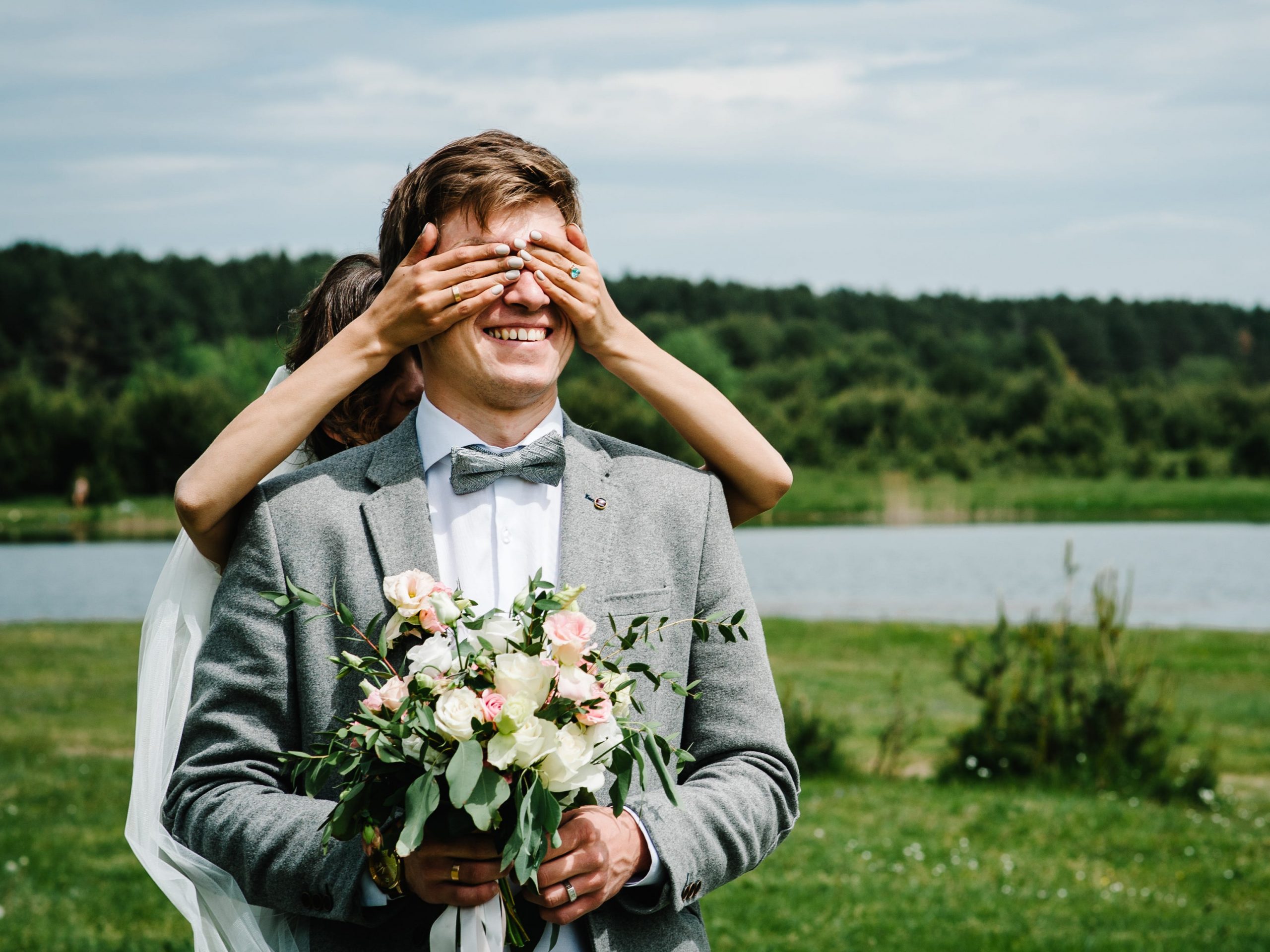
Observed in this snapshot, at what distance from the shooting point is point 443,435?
109 inches

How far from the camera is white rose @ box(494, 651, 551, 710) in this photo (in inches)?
81.6

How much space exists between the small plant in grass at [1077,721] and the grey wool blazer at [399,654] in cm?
747

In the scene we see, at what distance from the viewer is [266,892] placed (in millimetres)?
2455

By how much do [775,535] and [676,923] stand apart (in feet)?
121

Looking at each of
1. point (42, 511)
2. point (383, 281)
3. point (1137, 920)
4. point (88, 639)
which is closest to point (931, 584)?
point (88, 639)

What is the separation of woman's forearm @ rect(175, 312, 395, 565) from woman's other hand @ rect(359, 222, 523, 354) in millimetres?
71

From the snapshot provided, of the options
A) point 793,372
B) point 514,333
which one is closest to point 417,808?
point 514,333

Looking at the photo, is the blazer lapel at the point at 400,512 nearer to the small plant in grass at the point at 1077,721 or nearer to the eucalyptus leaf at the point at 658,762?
the eucalyptus leaf at the point at 658,762

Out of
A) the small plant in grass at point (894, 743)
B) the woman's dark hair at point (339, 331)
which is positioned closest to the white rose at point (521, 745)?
the woman's dark hair at point (339, 331)

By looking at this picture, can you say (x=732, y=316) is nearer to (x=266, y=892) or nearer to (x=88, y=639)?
(x=88, y=639)

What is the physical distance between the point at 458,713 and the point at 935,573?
27621 mm

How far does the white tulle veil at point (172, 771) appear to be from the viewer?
9.09 ft

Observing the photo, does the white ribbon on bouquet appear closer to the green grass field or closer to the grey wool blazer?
the grey wool blazer

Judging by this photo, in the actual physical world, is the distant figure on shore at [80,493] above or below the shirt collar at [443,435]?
below
